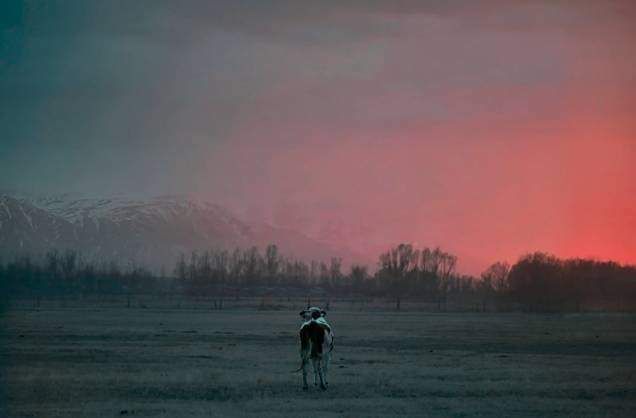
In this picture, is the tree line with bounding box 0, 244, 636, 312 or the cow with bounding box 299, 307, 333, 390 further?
the tree line with bounding box 0, 244, 636, 312

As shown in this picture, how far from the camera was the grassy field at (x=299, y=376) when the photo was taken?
20438mm

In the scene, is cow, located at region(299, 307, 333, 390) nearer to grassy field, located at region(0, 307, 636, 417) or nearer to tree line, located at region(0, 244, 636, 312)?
grassy field, located at region(0, 307, 636, 417)

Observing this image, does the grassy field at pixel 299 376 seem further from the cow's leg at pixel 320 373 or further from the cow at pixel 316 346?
the cow at pixel 316 346

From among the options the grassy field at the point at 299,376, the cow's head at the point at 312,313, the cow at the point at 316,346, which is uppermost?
the cow's head at the point at 312,313

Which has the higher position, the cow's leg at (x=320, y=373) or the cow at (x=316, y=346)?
the cow at (x=316, y=346)

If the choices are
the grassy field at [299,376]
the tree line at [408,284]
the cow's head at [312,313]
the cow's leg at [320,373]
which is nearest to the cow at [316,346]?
the cow's leg at [320,373]

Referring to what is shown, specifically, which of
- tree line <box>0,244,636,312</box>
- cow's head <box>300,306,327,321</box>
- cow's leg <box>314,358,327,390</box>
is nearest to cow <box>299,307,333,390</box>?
cow's leg <box>314,358,327,390</box>

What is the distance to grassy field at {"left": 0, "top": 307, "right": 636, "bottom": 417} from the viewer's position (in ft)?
67.1

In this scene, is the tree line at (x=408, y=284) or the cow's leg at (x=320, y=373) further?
the tree line at (x=408, y=284)

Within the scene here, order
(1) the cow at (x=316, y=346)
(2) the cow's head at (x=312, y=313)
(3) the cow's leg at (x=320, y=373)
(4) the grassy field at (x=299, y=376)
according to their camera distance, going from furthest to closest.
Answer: (2) the cow's head at (x=312, y=313) → (1) the cow at (x=316, y=346) → (3) the cow's leg at (x=320, y=373) → (4) the grassy field at (x=299, y=376)

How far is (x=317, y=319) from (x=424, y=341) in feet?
63.5

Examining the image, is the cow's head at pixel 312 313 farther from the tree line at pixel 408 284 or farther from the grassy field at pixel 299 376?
the tree line at pixel 408 284

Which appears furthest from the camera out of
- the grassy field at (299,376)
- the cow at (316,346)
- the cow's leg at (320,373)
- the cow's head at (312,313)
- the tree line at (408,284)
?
the tree line at (408,284)

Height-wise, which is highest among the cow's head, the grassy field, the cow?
the cow's head
